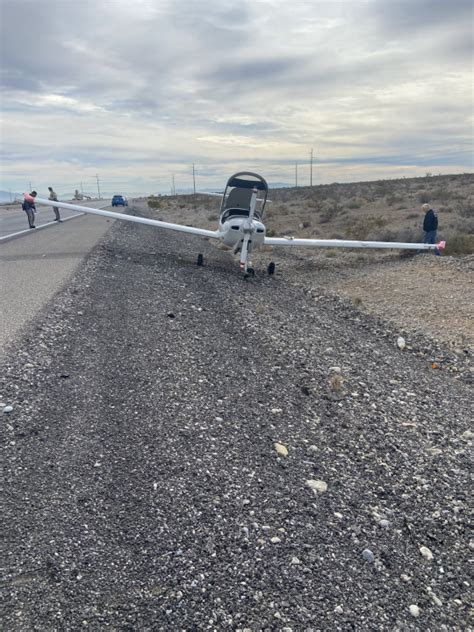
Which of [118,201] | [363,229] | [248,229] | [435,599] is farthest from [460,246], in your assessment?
[118,201]

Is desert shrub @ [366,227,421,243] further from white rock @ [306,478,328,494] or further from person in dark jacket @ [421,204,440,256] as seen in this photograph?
white rock @ [306,478,328,494]

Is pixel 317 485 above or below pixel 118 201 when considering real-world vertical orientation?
below

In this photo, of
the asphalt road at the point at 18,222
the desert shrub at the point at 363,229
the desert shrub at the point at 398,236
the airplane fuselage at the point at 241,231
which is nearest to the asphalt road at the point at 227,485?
the airplane fuselage at the point at 241,231

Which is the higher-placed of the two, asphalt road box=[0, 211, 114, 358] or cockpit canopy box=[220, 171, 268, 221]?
cockpit canopy box=[220, 171, 268, 221]

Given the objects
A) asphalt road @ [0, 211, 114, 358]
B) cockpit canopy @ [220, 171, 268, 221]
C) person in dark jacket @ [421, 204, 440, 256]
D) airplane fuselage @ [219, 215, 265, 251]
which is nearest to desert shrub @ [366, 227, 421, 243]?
person in dark jacket @ [421, 204, 440, 256]

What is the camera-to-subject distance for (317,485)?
12.3 ft

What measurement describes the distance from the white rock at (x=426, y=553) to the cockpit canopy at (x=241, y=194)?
12949 millimetres

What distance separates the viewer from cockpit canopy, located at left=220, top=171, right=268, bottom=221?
49.7ft

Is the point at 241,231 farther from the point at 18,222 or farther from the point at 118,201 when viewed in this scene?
the point at 118,201

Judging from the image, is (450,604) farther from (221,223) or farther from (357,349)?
(221,223)

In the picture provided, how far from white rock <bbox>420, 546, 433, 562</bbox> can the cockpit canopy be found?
42.5ft

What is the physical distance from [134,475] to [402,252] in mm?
15104

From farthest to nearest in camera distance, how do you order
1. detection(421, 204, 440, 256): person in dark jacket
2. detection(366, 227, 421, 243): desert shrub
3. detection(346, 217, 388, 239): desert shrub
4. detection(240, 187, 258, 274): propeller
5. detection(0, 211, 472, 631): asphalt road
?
detection(346, 217, 388, 239): desert shrub < detection(366, 227, 421, 243): desert shrub < detection(421, 204, 440, 256): person in dark jacket < detection(240, 187, 258, 274): propeller < detection(0, 211, 472, 631): asphalt road

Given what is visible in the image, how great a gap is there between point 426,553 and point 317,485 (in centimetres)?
94
